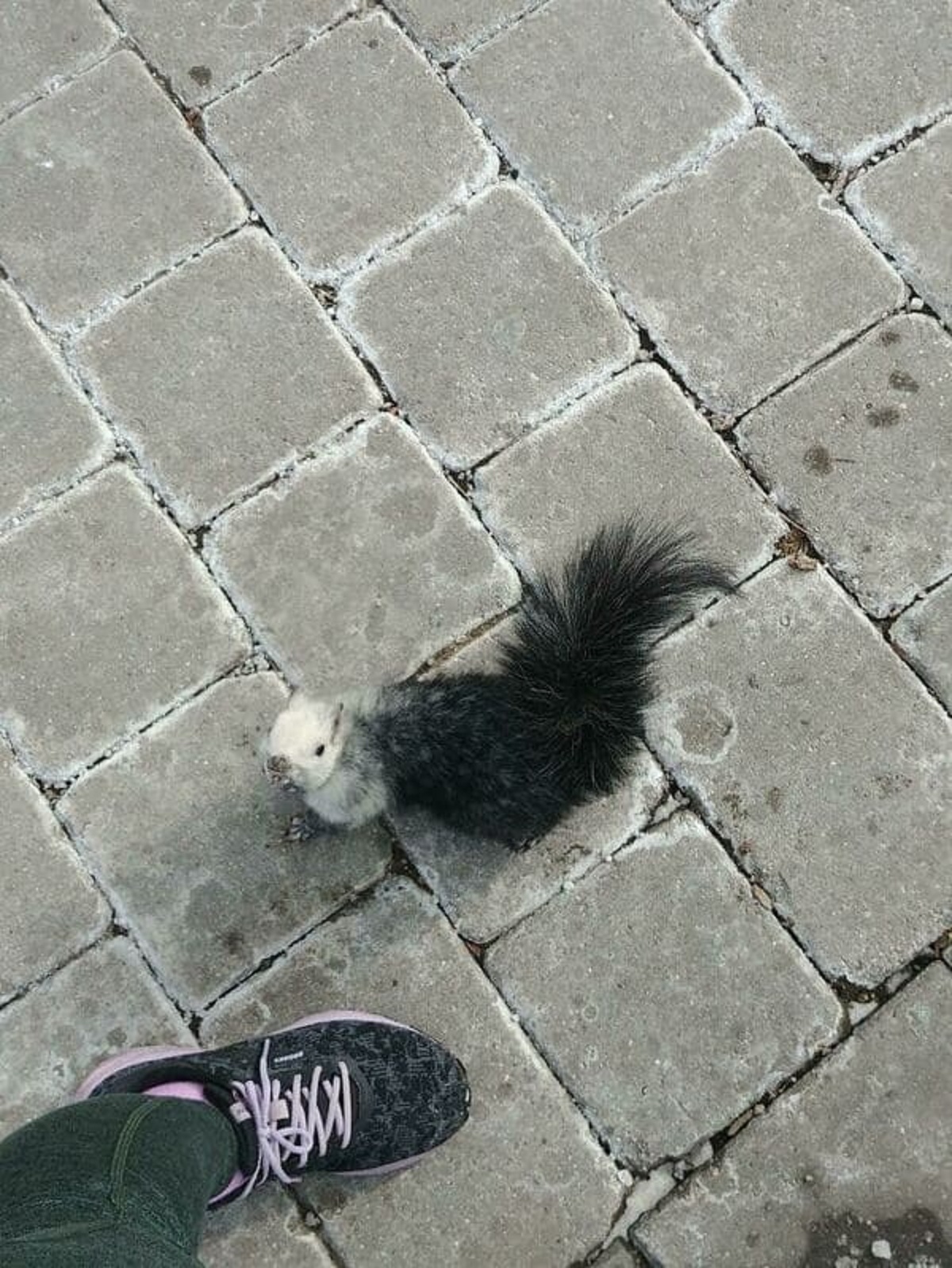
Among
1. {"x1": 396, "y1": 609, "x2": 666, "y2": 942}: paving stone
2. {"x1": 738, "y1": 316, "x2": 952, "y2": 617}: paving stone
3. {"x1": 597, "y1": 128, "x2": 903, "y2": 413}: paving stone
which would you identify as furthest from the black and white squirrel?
{"x1": 597, "y1": 128, "x2": 903, "y2": 413}: paving stone

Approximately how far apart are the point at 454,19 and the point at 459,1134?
3112mm

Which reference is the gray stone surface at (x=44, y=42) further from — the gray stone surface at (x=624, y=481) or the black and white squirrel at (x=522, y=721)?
the black and white squirrel at (x=522, y=721)

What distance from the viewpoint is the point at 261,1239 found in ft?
9.15

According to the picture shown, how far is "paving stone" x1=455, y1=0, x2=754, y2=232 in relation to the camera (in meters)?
3.40

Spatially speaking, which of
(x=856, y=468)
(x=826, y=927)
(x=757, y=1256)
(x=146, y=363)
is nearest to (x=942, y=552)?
(x=856, y=468)

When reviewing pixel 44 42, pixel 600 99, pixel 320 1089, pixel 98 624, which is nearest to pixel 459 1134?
pixel 320 1089

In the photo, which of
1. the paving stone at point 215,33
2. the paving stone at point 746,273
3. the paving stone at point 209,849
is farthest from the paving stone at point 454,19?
the paving stone at point 209,849

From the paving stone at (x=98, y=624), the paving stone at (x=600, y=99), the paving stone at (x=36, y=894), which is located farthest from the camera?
the paving stone at (x=600, y=99)

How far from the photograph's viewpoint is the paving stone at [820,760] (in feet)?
9.76

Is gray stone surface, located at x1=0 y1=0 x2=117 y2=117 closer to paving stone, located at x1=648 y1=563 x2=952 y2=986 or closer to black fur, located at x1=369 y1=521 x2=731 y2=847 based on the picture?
black fur, located at x1=369 y1=521 x2=731 y2=847

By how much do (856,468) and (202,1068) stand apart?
2.28 meters

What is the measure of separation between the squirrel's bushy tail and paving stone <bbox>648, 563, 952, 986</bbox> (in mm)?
362

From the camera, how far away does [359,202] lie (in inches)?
133

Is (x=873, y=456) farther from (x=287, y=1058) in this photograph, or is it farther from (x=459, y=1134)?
(x=287, y=1058)
